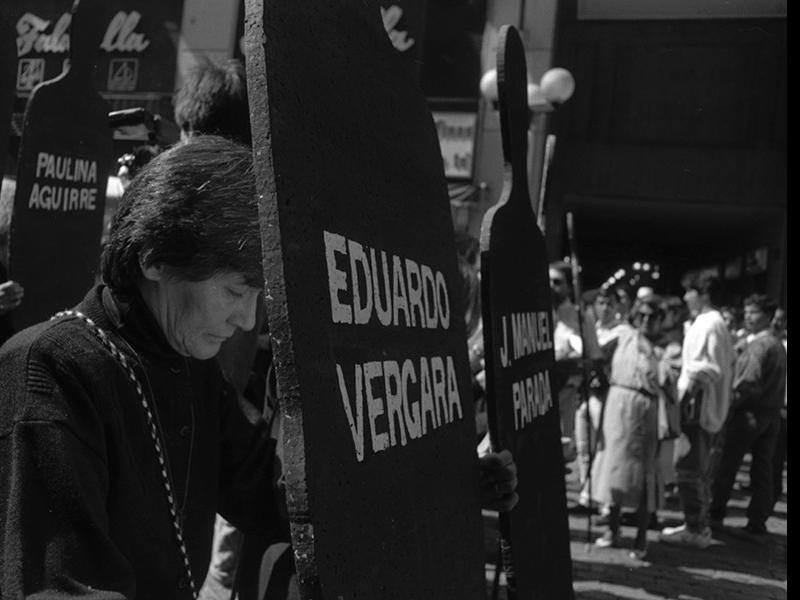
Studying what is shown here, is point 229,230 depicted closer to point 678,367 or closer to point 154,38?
point 154,38

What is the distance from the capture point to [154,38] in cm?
280

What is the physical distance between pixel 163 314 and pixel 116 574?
36cm

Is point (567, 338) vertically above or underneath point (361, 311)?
underneath

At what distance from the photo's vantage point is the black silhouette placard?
221cm

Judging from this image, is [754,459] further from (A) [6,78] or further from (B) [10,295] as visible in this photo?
(A) [6,78]

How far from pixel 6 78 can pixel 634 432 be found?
13.3 feet

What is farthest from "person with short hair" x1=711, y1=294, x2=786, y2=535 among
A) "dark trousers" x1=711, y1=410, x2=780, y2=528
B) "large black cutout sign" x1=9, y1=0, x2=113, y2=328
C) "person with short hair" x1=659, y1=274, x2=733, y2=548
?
"large black cutout sign" x1=9, y1=0, x2=113, y2=328

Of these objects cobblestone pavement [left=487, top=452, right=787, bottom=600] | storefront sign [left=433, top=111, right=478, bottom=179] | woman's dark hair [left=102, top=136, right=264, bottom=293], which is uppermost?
storefront sign [left=433, top=111, right=478, bottom=179]

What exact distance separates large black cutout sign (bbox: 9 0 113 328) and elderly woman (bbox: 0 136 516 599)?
126cm

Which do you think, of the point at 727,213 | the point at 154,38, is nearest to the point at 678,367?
the point at 154,38

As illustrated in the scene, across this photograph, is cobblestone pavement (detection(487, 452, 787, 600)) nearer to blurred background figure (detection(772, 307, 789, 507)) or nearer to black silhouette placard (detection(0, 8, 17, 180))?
blurred background figure (detection(772, 307, 789, 507))

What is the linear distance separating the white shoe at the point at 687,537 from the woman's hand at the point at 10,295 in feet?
14.8

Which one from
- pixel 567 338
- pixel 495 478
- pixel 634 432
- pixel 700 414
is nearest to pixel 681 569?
pixel 634 432

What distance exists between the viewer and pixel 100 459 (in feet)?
3.60
